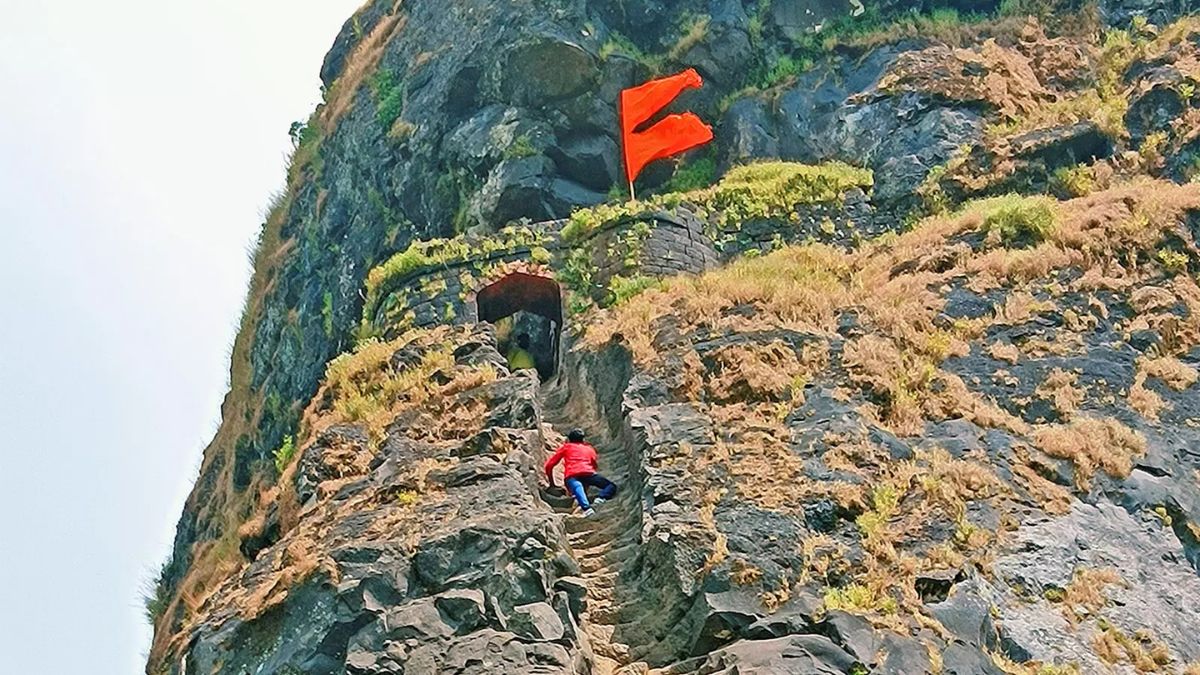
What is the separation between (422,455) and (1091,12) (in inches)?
815

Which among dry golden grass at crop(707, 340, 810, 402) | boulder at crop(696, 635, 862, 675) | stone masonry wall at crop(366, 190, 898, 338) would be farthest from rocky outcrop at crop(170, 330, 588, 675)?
stone masonry wall at crop(366, 190, 898, 338)

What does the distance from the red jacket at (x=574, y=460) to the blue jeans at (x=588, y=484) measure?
0.06m

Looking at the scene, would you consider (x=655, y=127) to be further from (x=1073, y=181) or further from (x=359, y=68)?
(x=359, y=68)

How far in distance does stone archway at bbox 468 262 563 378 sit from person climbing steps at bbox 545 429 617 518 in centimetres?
604

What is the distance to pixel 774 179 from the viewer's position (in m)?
27.5

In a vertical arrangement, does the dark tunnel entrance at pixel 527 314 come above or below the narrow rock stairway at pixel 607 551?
above

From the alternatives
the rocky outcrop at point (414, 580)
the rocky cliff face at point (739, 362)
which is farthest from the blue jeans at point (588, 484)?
the rocky outcrop at point (414, 580)

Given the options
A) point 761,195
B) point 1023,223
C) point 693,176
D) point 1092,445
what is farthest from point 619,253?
point 1092,445

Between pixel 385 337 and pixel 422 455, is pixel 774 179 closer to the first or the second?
pixel 385 337

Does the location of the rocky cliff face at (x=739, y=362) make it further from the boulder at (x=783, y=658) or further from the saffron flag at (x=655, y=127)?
the saffron flag at (x=655, y=127)

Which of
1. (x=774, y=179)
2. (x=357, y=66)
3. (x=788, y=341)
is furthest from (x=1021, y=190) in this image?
(x=357, y=66)

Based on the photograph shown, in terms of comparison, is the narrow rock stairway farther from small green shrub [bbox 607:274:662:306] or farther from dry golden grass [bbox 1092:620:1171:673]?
dry golden grass [bbox 1092:620:1171:673]

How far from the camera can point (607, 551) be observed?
653 inches

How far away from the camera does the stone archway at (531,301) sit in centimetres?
2470
